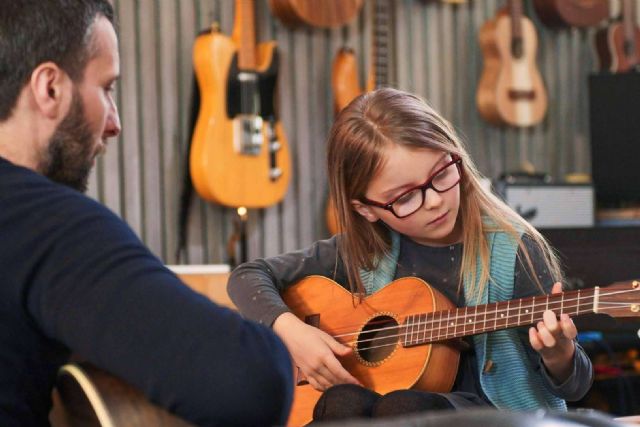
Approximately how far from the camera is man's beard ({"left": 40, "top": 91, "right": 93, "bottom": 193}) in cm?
119

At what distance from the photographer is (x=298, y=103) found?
166 inches

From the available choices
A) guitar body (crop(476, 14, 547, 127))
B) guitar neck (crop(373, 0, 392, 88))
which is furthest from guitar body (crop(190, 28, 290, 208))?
guitar body (crop(476, 14, 547, 127))

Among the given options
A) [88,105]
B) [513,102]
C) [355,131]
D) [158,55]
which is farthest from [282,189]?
[88,105]

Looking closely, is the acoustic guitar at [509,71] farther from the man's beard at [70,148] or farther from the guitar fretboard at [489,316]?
the man's beard at [70,148]

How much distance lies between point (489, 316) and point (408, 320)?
0.20m

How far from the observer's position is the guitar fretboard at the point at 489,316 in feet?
5.52

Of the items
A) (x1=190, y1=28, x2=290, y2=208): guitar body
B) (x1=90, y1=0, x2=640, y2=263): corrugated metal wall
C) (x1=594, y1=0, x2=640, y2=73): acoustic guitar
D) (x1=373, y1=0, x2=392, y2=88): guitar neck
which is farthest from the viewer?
(x1=594, y1=0, x2=640, y2=73): acoustic guitar

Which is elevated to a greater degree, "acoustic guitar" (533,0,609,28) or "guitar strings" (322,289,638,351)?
"acoustic guitar" (533,0,609,28)

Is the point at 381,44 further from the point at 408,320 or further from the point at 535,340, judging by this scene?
the point at 535,340

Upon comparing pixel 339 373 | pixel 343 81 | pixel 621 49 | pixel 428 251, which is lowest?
pixel 339 373

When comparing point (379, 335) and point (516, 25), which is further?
point (516, 25)

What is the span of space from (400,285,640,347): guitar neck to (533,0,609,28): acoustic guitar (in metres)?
3.15

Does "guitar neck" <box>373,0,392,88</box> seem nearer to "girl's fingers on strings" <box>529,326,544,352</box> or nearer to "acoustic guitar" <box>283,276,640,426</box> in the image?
"acoustic guitar" <box>283,276,640,426</box>

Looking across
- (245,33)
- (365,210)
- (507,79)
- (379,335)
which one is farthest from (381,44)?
(379,335)
